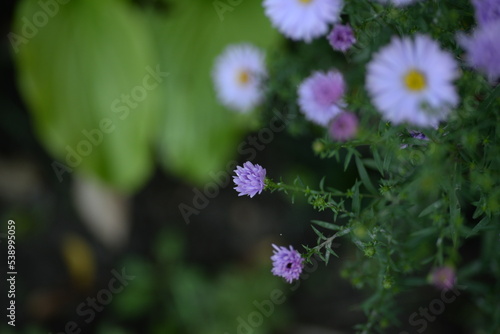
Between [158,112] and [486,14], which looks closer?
[486,14]

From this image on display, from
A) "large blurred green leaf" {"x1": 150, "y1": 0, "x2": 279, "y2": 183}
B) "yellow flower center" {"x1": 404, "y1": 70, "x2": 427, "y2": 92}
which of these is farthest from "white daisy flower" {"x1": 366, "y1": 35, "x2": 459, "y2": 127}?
"large blurred green leaf" {"x1": 150, "y1": 0, "x2": 279, "y2": 183}

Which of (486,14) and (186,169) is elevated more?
(486,14)

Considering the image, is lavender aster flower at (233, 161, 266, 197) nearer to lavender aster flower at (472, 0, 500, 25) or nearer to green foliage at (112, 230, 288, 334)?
lavender aster flower at (472, 0, 500, 25)

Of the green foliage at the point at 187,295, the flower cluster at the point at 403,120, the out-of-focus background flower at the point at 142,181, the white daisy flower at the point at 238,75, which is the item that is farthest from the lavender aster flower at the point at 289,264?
the green foliage at the point at 187,295

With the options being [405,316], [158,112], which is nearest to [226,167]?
[158,112]

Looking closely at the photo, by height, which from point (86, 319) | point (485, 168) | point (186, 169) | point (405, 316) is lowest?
point (405, 316)

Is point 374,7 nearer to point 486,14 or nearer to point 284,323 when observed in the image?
point 486,14

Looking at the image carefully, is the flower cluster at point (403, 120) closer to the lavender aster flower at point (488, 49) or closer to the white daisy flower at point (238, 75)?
the lavender aster flower at point (488, 49)

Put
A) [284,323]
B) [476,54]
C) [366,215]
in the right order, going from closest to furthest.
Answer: [476,54] < [366,215] < [284,323]
